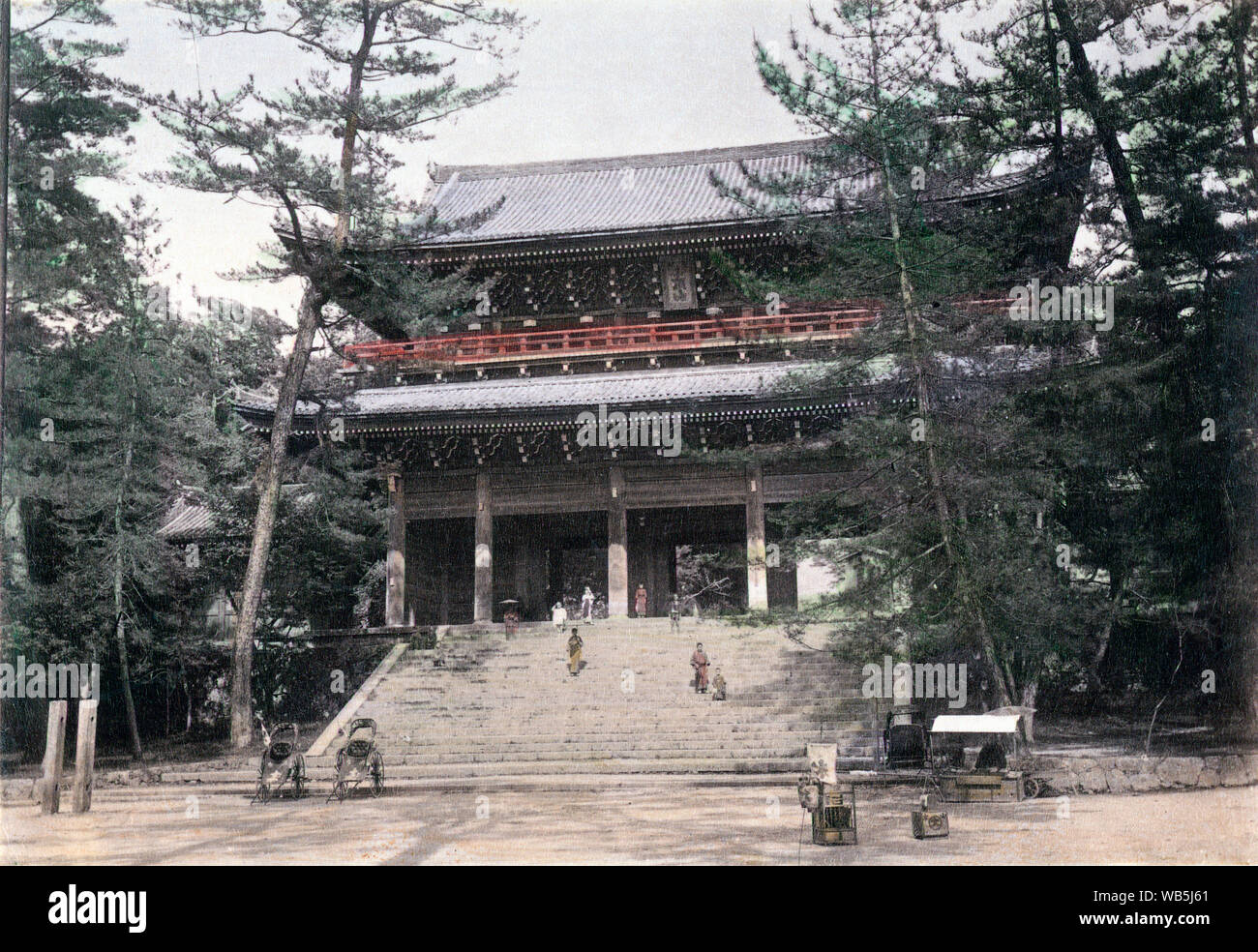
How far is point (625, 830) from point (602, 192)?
18379 mm

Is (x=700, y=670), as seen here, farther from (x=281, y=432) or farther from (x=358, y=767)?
(x=281, y=432)

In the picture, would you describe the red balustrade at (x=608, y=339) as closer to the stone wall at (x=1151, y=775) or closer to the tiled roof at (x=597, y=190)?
the tiled roof at (x=597, y=190)

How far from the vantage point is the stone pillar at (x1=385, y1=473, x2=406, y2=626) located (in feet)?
71.3

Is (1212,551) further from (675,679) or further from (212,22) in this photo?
Answer: (212,22)

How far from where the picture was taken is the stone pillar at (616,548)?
21.1 metres

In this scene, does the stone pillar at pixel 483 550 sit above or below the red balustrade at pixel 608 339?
below

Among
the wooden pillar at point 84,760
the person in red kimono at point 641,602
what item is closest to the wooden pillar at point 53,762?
the wooden pillar at point 84,760

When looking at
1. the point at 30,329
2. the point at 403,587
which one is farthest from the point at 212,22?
the point at 403,587

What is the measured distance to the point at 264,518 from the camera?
1908cm

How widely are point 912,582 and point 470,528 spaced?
12856 millimetres

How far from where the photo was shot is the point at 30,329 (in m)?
15.8

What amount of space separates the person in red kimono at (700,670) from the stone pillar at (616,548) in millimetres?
3827

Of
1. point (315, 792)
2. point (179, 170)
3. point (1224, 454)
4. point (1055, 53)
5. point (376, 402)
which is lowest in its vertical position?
point (315, 792)

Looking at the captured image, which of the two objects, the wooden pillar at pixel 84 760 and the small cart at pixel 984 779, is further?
the wooden pillar at pixel 84 760
